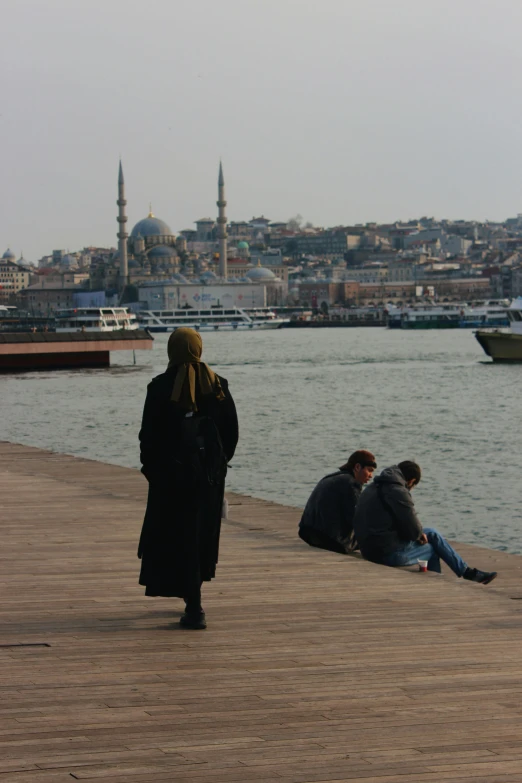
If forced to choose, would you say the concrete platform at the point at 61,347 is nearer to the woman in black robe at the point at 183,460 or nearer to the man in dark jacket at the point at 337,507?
the man in dark jacket at the point at 337,507

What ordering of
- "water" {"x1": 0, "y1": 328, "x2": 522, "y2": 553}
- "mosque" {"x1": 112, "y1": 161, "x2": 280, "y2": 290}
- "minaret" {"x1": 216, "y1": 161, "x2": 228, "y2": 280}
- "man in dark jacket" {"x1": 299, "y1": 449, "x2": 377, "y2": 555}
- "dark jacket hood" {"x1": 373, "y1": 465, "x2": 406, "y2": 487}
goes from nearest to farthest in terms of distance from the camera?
"dark jacket hood" {"x1": 373, "y1": 465, "x2": 406, "y2": 487} → "man in dark jacket" {"x1": 299, "y1": 449, "x2": 377, "y2": 555} → "water" {"x1": 0, "y1": 328, "x2": 522, "y2": 553} → "minaret" {"x1": 216, "y1": 161, "x2": 228, "y2": 280} → "mosque" {"x1": 112, "y1": 161, "x2": 280, "y2": 290}

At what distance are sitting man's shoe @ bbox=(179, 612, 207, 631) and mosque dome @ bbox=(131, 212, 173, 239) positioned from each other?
164192mm

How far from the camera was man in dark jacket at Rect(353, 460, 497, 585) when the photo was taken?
6121 mm

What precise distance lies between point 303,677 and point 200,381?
100cm

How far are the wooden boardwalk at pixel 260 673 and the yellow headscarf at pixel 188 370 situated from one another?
0.80 metres

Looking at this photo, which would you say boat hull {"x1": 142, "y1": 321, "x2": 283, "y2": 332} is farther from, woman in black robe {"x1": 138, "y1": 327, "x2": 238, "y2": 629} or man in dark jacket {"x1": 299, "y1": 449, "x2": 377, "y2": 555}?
woman in black robe {"x1": 138, "y1": 327, "x2": 238, "y2": 629}

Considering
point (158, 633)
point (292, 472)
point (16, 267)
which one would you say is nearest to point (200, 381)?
point (158, 633)

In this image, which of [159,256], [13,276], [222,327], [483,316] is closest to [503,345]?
[483,316]

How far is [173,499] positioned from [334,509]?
7.37 feet

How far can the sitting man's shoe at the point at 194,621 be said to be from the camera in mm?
4586

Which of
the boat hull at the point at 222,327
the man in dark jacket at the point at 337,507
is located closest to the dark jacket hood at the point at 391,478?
the man in dark jacket at the point at 337,507

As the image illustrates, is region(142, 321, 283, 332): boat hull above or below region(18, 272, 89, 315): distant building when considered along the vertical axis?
below

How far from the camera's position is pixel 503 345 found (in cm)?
4881

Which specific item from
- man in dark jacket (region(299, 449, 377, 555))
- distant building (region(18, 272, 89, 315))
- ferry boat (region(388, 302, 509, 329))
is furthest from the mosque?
man in dark jacket (region(299, 449, 377, 555))
